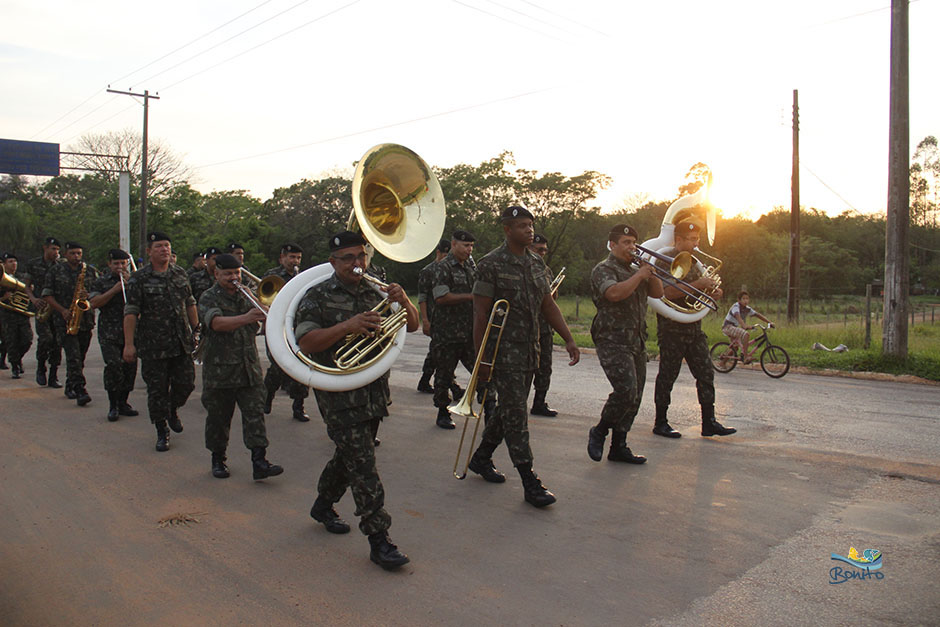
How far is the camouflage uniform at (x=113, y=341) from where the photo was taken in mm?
8156

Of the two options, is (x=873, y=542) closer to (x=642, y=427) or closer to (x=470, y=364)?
(x=642, y=427)

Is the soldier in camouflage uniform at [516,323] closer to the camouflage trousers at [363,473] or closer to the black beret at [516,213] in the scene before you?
the black beret at [516,213]

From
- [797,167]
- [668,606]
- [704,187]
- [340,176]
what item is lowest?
[668,606]

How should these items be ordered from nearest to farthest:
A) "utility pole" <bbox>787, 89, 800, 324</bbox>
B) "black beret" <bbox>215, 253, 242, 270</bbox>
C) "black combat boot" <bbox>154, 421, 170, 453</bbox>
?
"black beret" <bbox>215, 253, 242, 270</bbox> → "black combat boot" <bbox>154, 421, 170, 453</bbox> → "utility pole" <bbox>787, 89, 800, 324</bbox>

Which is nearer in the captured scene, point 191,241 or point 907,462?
point 907,462

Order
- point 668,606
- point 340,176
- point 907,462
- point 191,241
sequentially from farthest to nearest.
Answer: point 340,176 < point 191,241 < point 907,462 < point 668,606

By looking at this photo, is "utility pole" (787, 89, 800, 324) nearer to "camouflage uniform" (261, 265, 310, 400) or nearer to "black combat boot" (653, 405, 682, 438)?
"black combat boot" (653, 405, 682, 438)

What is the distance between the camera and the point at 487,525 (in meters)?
4.69

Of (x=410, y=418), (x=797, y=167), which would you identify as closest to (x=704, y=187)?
(x=410, y=418)

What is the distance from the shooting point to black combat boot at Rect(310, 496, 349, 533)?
15.1 feet

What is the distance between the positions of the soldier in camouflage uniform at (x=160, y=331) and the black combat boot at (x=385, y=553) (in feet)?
12.0

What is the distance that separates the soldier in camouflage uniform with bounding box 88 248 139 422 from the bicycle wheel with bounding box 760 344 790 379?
9.58 meters

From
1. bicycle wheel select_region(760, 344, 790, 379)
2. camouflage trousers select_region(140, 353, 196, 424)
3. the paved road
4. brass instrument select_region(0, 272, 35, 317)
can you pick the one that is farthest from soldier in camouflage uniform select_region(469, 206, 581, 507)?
brass instrument select_region(0, 272, 35, 317)

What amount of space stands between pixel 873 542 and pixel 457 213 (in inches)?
1382
